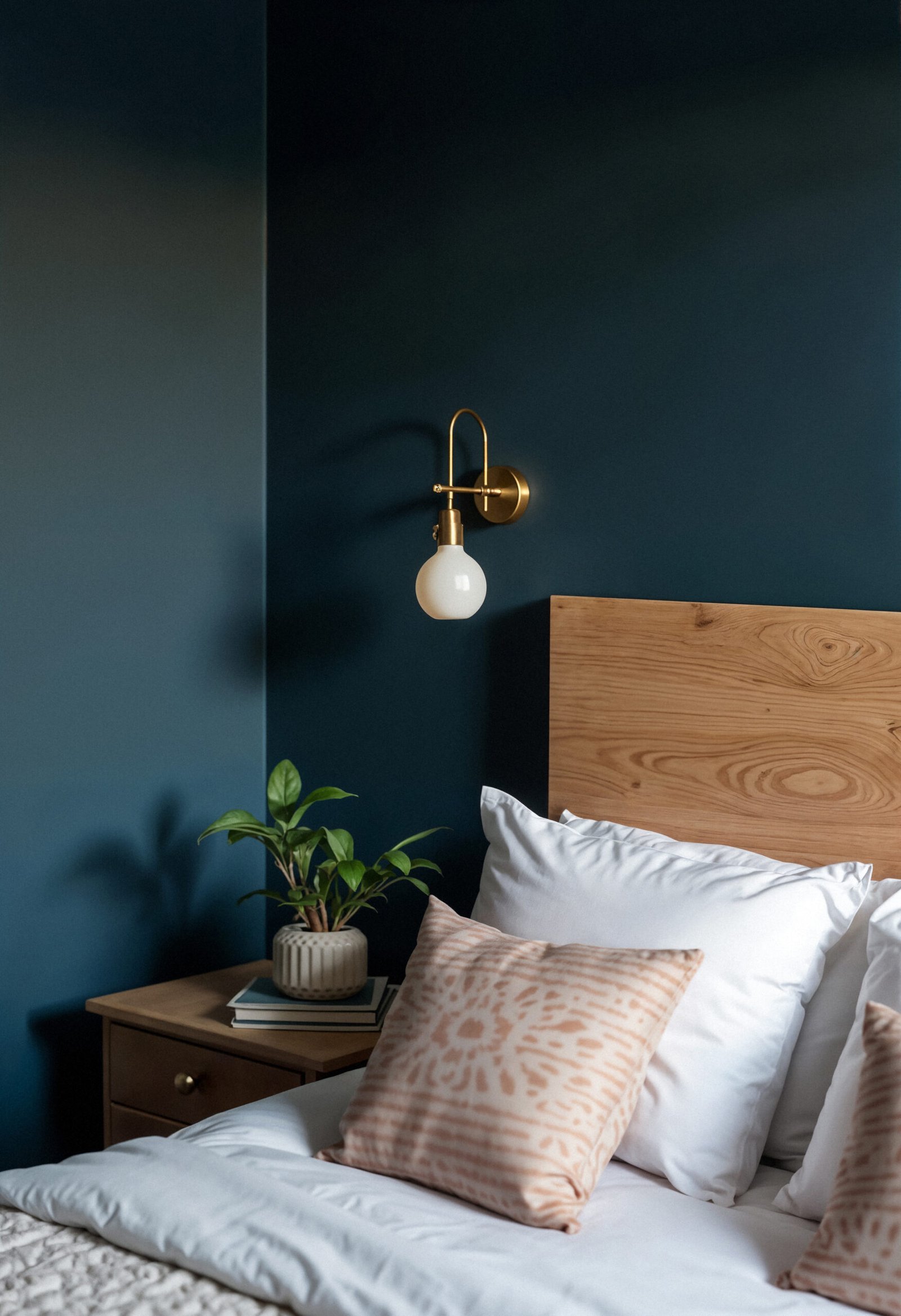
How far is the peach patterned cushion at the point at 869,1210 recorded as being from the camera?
1179mm

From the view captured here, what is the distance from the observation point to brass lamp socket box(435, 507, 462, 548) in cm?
215

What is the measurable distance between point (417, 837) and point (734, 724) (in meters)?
0.59

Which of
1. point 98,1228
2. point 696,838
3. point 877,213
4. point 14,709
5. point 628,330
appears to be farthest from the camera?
point 14,709

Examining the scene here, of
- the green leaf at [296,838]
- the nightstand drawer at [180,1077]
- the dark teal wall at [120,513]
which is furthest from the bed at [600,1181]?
the dark teal wall at [120,513]

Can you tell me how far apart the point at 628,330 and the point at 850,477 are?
48 centimetres

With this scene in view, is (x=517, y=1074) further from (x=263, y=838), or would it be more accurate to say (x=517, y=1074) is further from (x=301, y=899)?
(x=263, y=838)

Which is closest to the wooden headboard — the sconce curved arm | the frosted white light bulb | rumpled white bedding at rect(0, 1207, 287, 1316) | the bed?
the bed

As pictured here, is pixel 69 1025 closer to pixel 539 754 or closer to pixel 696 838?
pixel 539 754

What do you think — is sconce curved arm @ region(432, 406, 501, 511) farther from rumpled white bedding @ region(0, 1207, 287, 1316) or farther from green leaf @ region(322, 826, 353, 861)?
rumpled white bedding @ region(0, 1207, 287, 1316)


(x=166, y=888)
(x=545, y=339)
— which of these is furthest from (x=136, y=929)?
(x=545, y=339)

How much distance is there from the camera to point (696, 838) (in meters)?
2.02

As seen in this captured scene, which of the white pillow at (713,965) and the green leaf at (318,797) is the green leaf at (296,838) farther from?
the white pillow at (713,965)

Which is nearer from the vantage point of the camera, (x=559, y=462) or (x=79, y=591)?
(x=559, y=462)

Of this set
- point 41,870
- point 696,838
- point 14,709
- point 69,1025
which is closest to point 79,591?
point 14,709
